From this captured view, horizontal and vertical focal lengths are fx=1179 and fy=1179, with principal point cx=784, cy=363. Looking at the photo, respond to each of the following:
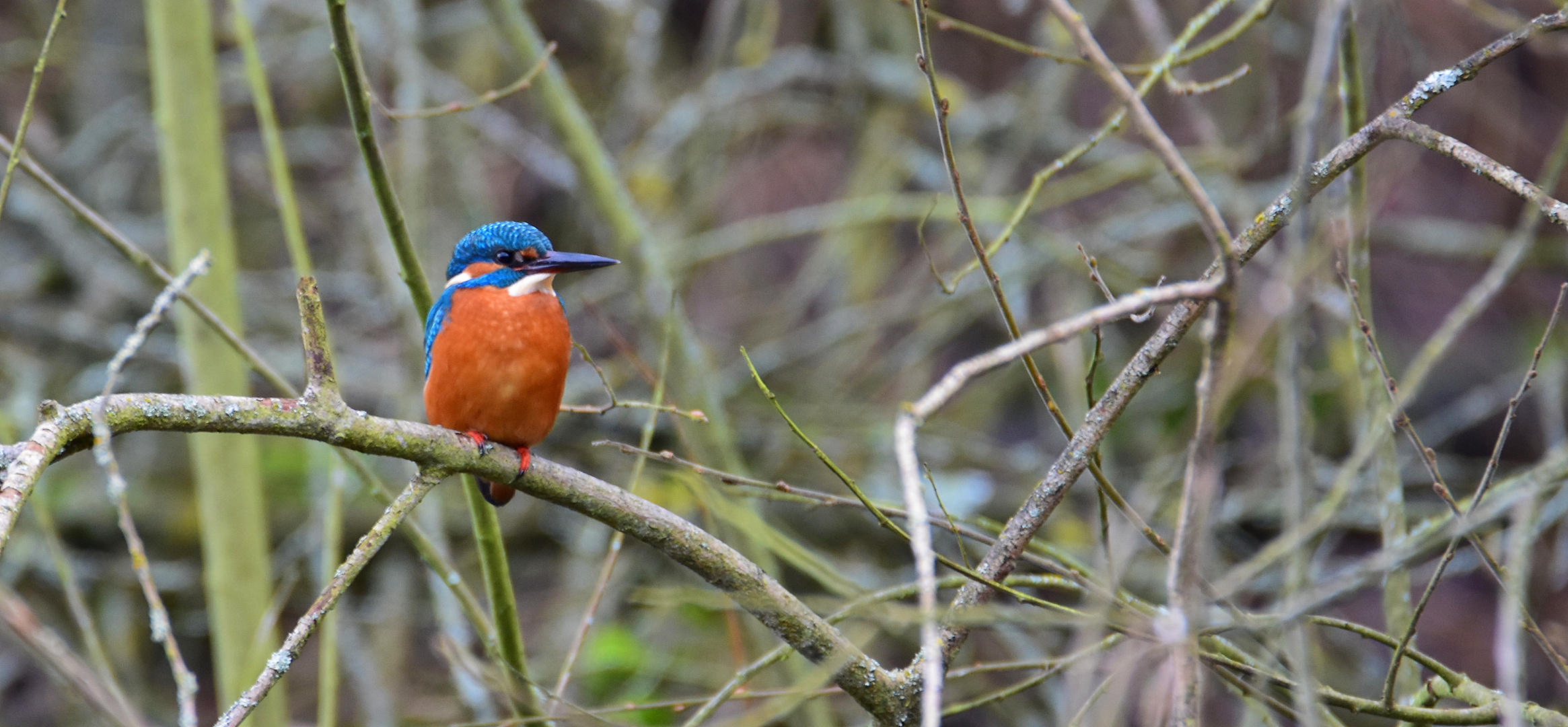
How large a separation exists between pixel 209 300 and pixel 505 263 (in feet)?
3.41

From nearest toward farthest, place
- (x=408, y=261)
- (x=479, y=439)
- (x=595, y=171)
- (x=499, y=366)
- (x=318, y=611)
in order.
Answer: (x=318, y=611), (x=408, y=261), (x=479, y=439), (x=499, y=366), (x=595, y=171)

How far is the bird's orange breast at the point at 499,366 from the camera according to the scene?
2.88m

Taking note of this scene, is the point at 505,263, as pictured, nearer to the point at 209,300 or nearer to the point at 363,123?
the point at 363,123

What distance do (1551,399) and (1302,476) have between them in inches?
131

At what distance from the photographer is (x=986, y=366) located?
1.24 metres

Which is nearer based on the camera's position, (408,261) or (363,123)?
(363,123)

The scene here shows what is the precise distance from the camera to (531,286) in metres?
3.19

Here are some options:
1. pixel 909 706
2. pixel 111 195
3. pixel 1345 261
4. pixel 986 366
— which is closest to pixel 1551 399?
pixel 1345 261

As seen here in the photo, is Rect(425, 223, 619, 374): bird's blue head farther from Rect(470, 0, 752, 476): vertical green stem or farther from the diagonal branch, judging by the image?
the diagonal branch

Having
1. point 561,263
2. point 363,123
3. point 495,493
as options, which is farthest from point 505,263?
point 363,123

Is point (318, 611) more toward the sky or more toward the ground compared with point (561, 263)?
more toward the ground

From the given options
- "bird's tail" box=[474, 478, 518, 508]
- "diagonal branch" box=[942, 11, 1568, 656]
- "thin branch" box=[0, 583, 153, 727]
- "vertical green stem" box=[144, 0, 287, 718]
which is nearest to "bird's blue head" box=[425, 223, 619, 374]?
"bird's tail" box=[474, 478, 518, 508]

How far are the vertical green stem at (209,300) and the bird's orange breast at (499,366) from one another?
94 cm

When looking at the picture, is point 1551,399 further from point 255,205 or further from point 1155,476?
point 255,205
